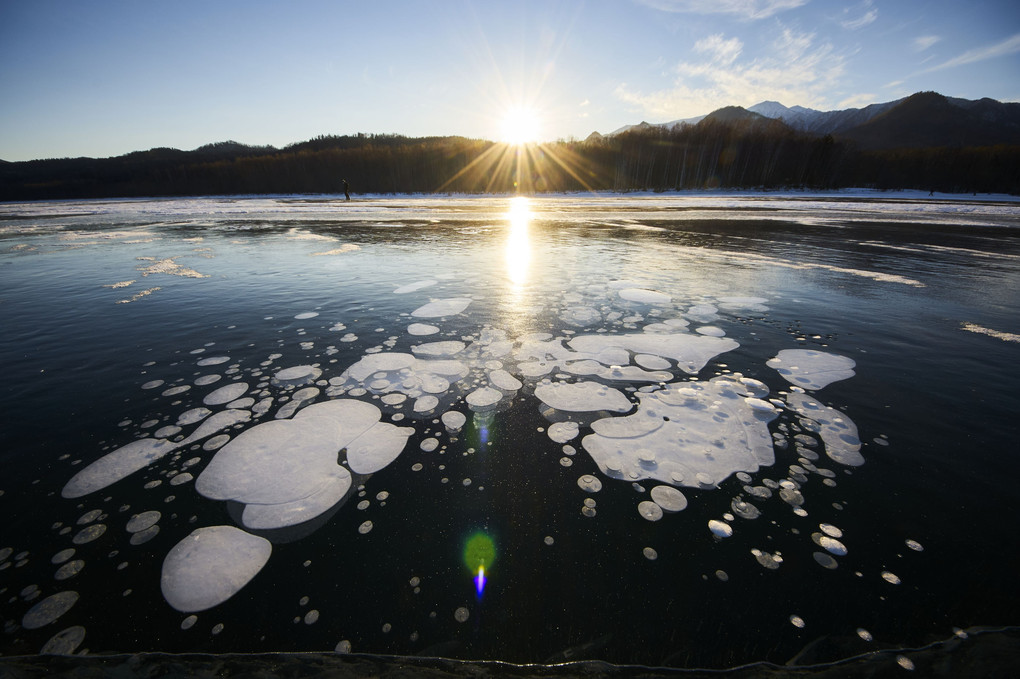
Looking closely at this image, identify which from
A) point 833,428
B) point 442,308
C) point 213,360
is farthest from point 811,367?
point 213,360

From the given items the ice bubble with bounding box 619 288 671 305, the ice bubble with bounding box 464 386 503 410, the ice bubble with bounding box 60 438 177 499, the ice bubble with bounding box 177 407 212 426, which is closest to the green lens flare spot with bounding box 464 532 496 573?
the ice bubble with bounding box 464 386 503 410

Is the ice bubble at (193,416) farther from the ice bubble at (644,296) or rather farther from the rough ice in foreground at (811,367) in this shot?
the ice bubble at (644,296)

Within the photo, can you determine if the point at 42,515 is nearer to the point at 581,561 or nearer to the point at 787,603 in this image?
the point at 581,561

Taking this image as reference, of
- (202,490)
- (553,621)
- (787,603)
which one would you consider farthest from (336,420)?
(787,603)

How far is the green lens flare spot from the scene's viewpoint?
77.5 inches

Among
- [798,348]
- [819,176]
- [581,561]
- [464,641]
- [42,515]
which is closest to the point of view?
[464,641]

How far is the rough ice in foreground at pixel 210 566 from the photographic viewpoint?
71.5 inches

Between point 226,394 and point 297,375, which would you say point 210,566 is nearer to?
point 226,394

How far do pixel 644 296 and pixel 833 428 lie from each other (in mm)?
3892

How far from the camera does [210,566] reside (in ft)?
6.44

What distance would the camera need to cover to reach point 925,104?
529 ft

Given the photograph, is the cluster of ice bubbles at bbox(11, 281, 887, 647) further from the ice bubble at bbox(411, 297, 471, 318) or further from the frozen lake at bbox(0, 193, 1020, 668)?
the ice bubble at bbox(411, 297, 471, 318)

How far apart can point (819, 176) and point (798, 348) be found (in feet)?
264

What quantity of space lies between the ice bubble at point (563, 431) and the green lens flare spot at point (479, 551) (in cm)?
104
